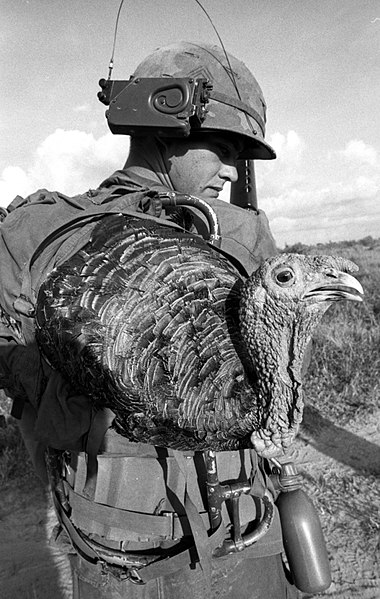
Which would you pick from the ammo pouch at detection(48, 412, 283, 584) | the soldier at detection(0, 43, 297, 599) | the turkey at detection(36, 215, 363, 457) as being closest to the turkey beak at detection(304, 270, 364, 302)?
the turkey at detection(36, 215, 363, 457)

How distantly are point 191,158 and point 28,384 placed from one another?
1276 millimetres

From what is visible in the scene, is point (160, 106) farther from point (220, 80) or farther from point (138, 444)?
point (138, 444)

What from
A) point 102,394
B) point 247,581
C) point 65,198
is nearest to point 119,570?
point 247,581

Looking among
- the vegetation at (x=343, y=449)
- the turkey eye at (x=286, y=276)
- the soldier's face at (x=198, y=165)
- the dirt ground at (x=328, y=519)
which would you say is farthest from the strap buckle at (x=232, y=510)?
the vegetation at (x=343, y=449)

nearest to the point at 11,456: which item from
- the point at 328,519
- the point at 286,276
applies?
the point at 328,519

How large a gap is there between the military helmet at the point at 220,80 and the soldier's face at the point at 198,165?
97 millimetres

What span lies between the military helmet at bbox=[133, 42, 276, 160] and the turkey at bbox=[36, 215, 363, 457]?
45.0 inches

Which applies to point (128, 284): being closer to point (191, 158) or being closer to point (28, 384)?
point (28, 384)

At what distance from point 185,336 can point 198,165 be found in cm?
128

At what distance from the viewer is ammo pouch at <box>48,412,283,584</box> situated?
1926 mm

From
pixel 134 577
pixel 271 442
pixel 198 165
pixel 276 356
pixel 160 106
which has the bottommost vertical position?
pixel 134 577

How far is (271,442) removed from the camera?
127 cm

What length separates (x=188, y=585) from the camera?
205 centimetres

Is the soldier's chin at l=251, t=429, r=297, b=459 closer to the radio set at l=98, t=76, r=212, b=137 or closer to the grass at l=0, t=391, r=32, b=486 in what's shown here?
the radio set at l=98, t=76, r=212, b=137
